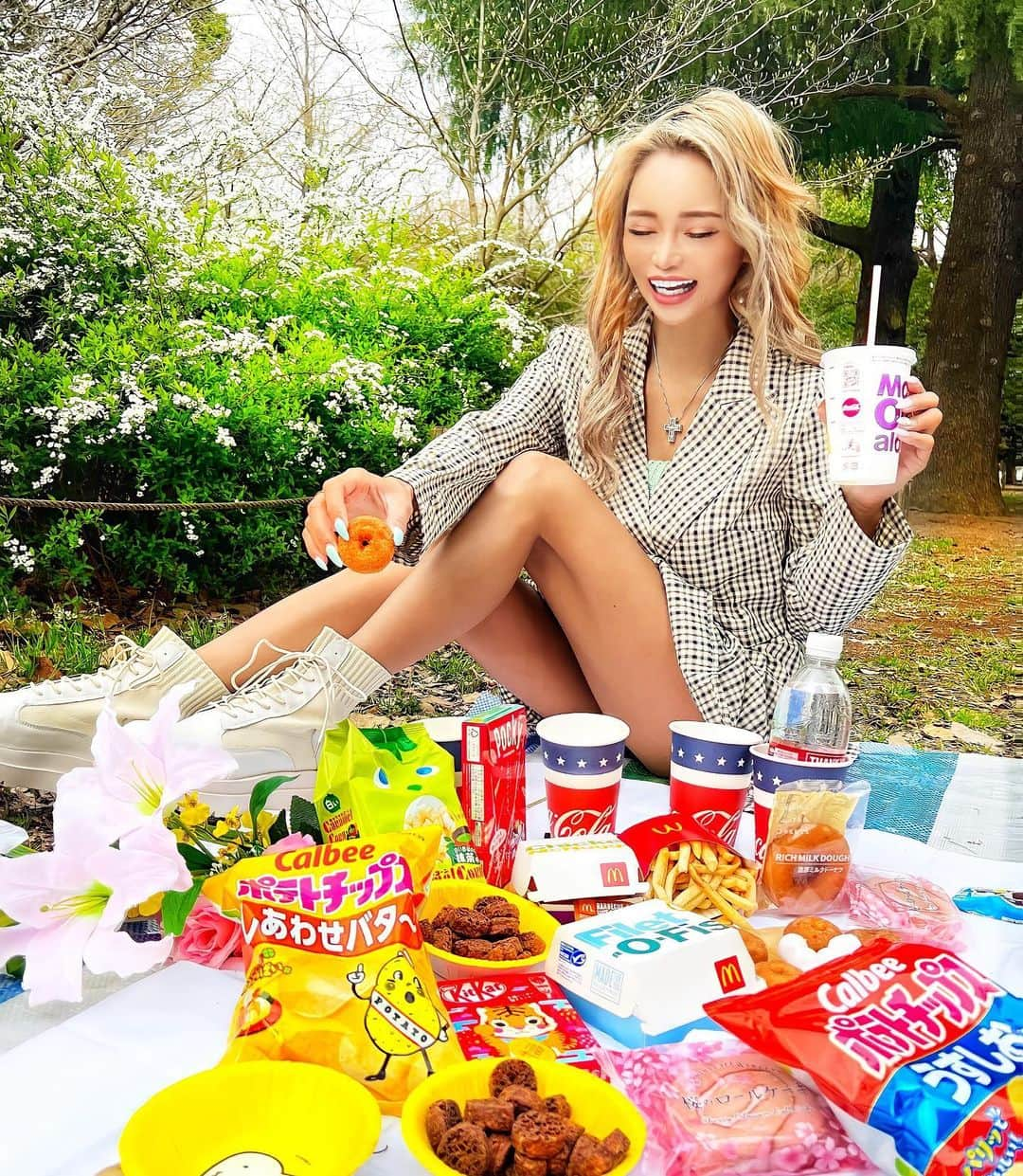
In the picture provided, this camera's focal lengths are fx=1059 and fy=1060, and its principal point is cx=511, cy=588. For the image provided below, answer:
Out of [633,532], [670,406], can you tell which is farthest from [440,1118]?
[670,406]

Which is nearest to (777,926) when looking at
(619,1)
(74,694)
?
(74,694)

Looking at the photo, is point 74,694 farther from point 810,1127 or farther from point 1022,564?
point 1022,564

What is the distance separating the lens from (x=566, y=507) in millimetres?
1722

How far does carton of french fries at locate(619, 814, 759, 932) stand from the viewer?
118 centimetres

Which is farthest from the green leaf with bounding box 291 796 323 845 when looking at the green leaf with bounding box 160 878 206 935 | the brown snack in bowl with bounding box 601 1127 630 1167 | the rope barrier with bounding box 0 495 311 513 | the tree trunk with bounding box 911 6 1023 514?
the tree trunk with bounding box 911 6 1023 514

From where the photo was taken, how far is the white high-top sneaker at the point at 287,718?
1555 mm

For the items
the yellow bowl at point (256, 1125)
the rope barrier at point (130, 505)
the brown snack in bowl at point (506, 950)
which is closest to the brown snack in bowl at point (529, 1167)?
the yellow bowl at point (256, 1125)

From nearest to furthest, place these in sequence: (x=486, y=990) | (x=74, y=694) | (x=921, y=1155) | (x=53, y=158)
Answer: (x=921, y=1155) < (x=486, y=990) < (x=74, y=694) < (x=53, y=158)

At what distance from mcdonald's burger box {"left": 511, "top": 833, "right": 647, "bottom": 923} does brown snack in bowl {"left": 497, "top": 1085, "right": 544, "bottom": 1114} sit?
39cm

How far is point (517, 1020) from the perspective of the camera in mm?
981

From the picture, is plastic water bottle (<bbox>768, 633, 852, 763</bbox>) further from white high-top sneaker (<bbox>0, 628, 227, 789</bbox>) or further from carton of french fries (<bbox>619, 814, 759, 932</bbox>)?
white high-top sneaker (<bbox>0, 628, 227, 789</bbox>)

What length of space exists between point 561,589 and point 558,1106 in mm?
1097

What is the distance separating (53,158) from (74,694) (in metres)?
2.53

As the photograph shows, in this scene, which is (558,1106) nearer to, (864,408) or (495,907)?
(495,907)
